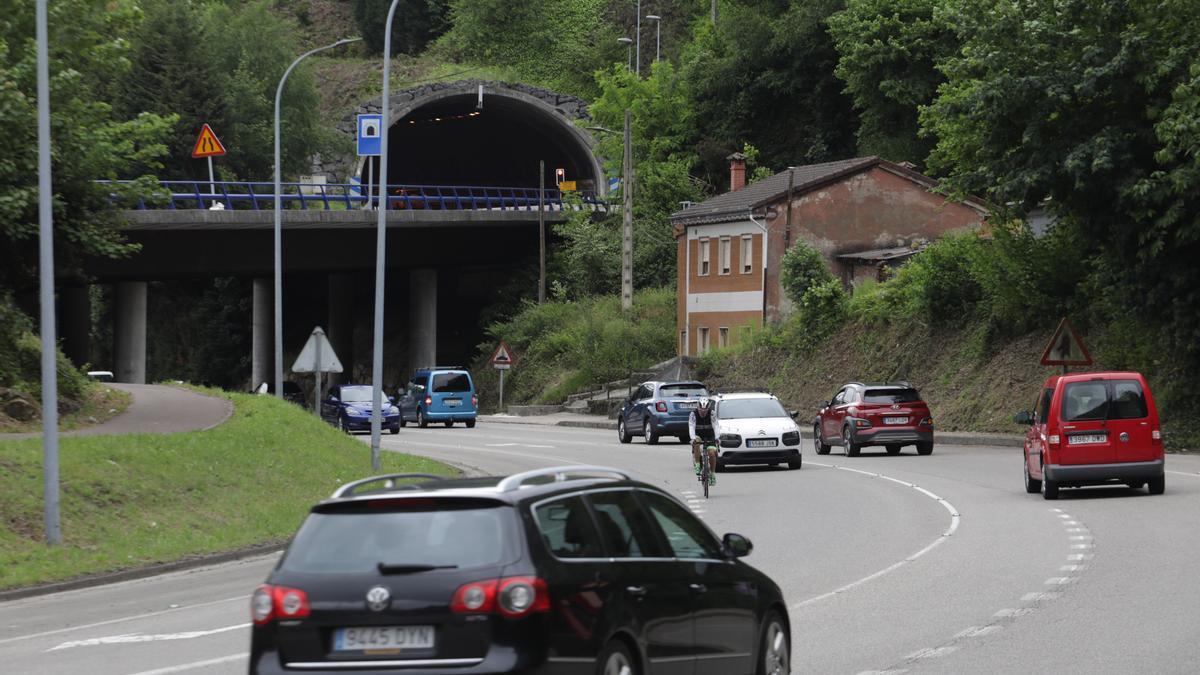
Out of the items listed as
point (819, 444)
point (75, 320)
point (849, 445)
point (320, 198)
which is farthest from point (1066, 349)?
point (75, 320)

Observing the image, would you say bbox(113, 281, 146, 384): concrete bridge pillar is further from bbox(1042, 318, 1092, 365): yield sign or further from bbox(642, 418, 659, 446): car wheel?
bbox(1042, 318, 1092, 365): yield sign

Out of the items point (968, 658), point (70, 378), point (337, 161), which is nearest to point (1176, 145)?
point (70, 378)

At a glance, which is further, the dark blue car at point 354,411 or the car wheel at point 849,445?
the dark blue car at point 354,411

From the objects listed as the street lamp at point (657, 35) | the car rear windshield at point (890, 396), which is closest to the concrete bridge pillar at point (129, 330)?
the car rear windshield at point (890, 396)

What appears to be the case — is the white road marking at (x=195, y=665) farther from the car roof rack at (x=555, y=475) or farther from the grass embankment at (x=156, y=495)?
the grass embankment at (x=156, y=495)

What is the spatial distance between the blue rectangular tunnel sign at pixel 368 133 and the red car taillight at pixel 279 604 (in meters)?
36.7

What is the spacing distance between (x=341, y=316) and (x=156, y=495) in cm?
6264

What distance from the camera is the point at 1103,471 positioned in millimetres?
24594

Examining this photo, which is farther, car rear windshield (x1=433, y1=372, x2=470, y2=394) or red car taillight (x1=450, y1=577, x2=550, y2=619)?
car rear windshield (x1=433, y1=372, x2=470, y2=394)

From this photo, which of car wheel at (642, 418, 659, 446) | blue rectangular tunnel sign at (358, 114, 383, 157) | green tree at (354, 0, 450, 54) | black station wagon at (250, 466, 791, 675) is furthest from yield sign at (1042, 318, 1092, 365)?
green tree at (354, 0, 450, 54)

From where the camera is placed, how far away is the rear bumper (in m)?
24.6

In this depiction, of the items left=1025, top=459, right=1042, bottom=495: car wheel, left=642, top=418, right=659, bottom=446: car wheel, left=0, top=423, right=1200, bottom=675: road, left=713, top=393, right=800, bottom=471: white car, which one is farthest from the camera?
left=642, top=418, right=659, bottom=446: car wheel

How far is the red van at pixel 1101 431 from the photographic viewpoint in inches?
959

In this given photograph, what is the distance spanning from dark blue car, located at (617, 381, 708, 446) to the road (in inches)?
730
